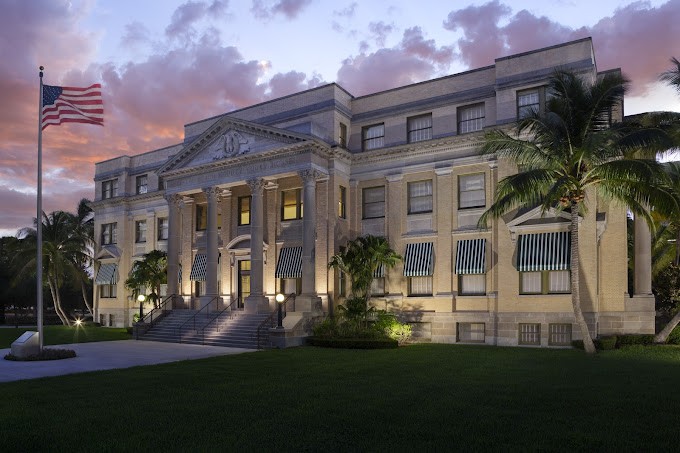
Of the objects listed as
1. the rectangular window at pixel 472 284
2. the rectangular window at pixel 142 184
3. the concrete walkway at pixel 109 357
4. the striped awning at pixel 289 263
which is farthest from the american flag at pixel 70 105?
the rectangular window at pixel 142 184

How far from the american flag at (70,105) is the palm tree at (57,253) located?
2611 centimetres

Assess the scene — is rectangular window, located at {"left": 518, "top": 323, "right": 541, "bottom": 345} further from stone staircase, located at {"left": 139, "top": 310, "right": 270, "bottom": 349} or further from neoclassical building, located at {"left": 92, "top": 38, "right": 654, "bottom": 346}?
stone staircase, located at {"left": 139, "top": 310, "right": 270, "bottom": 349}

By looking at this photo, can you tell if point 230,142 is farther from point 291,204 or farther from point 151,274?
point 151,274

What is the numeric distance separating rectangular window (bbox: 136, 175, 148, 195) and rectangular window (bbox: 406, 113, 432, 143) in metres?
23.8

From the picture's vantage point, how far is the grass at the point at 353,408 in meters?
9.25

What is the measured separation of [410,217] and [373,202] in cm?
261

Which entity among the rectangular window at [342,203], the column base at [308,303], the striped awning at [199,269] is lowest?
the column base at [308,303]

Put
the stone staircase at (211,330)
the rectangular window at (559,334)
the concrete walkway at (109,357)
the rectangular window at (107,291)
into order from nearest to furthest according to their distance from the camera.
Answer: the concrete walkway at (109,357) < the rectangular window at (559,334) < the stone staircase at (211,330) < the rectangular window at (107,291)

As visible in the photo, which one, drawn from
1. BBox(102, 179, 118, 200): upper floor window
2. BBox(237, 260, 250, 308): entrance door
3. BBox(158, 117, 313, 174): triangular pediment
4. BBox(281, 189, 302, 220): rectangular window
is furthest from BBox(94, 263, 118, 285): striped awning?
BBox(281, 189, 302, 220): rectangular window

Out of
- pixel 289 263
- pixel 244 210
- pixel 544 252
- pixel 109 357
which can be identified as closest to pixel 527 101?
pixel 544 252

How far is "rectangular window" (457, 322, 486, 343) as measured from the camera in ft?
96.0

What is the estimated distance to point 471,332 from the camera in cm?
2952

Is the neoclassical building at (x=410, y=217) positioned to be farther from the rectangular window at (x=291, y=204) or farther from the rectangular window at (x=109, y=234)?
the rectangular window at (x=109, y=234)

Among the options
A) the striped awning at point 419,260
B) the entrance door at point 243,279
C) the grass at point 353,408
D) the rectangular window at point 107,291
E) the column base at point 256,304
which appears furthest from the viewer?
the rectangular window at point 107,291
